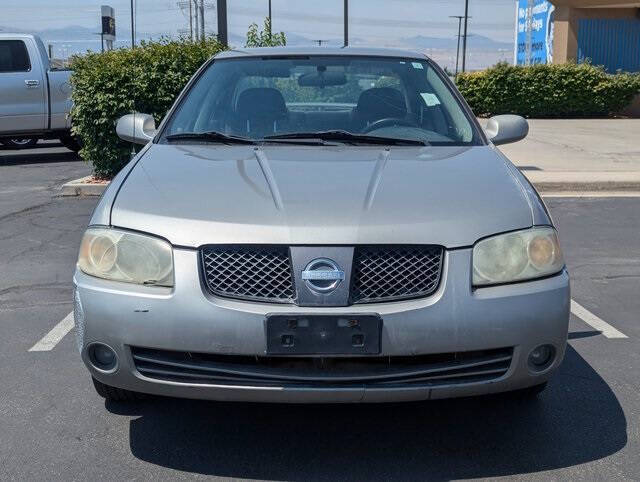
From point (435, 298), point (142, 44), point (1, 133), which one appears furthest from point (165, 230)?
point (1, 133)

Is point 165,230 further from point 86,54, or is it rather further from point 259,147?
point 86,54

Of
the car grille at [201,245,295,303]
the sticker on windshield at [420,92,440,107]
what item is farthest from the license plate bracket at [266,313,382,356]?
the sticker on windshield at [420,92,440,107]

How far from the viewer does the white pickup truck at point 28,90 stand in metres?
15.1

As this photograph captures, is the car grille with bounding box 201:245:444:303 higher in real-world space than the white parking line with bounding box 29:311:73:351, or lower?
higher

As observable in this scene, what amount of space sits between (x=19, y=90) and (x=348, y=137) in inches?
464

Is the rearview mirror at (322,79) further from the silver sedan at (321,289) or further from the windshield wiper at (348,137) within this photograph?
the silver sedan at (321,289)

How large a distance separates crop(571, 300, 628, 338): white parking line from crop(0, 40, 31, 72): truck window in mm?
11741

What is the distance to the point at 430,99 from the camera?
5.11 meters

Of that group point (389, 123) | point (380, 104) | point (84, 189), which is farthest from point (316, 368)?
point (84, 189)

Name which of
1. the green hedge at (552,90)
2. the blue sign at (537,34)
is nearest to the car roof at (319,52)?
the green hedge at (552,90)

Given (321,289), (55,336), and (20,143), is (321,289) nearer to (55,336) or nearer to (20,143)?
(55,336)

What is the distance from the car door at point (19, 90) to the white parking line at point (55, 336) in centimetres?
1026

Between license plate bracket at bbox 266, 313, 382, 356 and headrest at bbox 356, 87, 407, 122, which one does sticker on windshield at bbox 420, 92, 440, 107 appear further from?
license plate bracket at bbox 266, 313, 382, 356

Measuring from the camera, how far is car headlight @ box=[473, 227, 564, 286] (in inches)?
135
